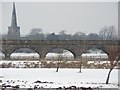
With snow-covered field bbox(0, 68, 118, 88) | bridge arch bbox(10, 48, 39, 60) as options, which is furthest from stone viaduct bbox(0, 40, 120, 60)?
Result: snow-covered field bbox(0, 68, 118, 88)

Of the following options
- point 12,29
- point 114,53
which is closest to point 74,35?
point 12,29

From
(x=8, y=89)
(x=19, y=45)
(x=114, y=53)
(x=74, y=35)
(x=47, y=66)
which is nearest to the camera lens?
(x=8, y=89)

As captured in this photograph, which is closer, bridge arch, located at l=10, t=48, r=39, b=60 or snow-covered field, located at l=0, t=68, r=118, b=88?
snow-covered field, located at l=0, t=68, r=118, b=88

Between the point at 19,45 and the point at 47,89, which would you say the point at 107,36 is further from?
the point at 47,89

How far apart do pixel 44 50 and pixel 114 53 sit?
29715 mm

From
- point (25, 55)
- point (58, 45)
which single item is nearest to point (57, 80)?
point (58, 45)

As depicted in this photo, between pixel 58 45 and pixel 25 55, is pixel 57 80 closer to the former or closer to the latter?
pixel 58 45

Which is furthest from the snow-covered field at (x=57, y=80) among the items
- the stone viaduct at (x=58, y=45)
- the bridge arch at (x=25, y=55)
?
the stone viaduct at (x=58, y=45)

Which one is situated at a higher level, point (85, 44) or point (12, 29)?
point (12, 29)

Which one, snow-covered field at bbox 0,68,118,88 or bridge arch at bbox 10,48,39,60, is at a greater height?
bridge arch at bbox 10,48,39,60

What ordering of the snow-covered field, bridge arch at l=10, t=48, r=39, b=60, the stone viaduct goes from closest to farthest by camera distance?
the snow-covered field → the stone viaduct → bridge arch at l=10, t=48, r=39, b=60

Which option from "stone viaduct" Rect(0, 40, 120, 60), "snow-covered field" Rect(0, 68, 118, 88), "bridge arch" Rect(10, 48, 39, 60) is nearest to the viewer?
"snow-covered field" Rect(0, 68, 118, 88)

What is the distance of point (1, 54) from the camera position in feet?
178

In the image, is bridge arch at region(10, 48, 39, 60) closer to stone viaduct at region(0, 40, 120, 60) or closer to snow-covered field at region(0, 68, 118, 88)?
stone viaduct at region(0, 40, 120, 60)
